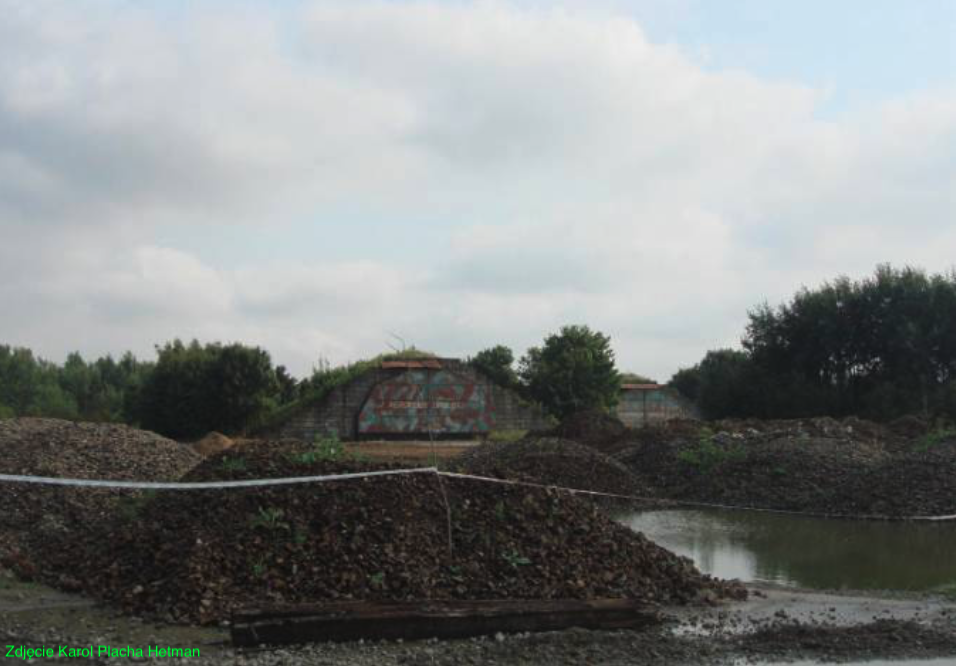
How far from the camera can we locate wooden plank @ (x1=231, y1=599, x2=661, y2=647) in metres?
7.21

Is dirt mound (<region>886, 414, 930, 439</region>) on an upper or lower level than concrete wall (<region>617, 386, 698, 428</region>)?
lower

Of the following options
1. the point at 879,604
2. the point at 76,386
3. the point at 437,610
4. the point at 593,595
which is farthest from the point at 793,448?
the point at 76,386

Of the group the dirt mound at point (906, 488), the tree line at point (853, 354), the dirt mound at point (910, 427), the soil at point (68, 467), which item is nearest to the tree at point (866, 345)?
the tree line at point (853, 354)

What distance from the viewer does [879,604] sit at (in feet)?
31.4

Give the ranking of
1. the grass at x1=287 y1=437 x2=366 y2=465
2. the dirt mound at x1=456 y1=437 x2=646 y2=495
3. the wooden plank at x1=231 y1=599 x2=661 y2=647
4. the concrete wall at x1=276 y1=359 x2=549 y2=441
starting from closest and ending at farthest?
1. the wooden plank at x1=231 y1=599 x2=661 y2=647
2. the grass at x1=287 y1=437 x2=366 y2=465
3. the dirt mound at x1=456 y1=437 x2=646 y2=495
4. the concrete wall at x1=276 y1=359 x2=549 y2=441

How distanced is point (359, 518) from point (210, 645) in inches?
83.6

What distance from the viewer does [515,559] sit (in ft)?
29.6

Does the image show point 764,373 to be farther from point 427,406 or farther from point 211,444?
point 211,444

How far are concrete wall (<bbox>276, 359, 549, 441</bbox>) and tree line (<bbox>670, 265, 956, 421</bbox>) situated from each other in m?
12.7

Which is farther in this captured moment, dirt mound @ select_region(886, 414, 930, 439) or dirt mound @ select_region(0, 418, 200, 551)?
dirt mound @ select_region(886, 414, 930, 439)

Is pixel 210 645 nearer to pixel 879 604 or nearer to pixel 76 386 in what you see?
pixel 879 604

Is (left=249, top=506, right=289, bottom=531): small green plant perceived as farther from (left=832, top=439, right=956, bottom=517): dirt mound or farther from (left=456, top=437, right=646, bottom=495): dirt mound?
(left=832, top=439, right=956, bottom=517): dirt mound

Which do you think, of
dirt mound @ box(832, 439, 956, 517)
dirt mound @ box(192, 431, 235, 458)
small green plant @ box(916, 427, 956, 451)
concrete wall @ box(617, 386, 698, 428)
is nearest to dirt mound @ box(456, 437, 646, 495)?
dirt mound @ box(832, 439, 956, 517)

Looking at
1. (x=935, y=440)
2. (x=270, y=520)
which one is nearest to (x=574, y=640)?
(x=270, y=520)
